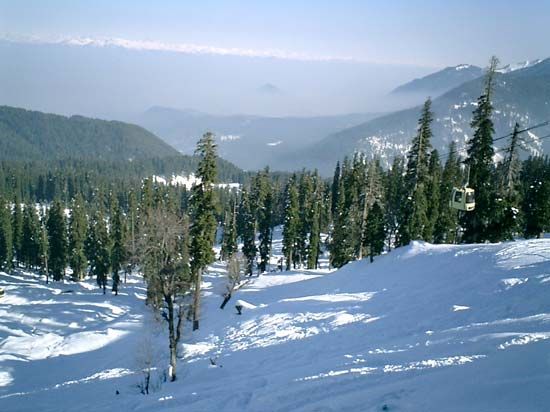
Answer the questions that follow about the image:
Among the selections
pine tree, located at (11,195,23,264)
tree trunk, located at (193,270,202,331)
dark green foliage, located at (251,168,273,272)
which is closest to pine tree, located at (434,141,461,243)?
dark green foliage, located at (251,168,273,272)

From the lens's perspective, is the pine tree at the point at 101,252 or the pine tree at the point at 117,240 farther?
the pine tree at the point at 101,252

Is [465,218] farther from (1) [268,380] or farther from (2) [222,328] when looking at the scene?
(1) [268,380]

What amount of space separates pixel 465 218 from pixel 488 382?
104 feet

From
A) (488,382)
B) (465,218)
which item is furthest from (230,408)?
(465,218)

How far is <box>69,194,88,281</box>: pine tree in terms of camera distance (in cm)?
6806

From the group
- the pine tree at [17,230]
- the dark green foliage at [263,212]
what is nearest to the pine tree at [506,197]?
the dark green foliage at [263,212]

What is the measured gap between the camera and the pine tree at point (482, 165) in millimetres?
33750

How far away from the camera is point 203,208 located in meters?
28.8

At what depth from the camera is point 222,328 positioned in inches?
1198

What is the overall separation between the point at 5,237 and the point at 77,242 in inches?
638

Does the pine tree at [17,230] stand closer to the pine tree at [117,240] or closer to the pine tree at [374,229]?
the pine tree at [117,240]

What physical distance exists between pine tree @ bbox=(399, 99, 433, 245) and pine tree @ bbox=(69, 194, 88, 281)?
53.0 meters

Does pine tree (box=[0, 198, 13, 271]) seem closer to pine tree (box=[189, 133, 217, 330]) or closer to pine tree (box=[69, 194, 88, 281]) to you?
pine tree (box=[69, 194, 88, 281])

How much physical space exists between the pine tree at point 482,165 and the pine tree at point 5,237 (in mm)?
76157
